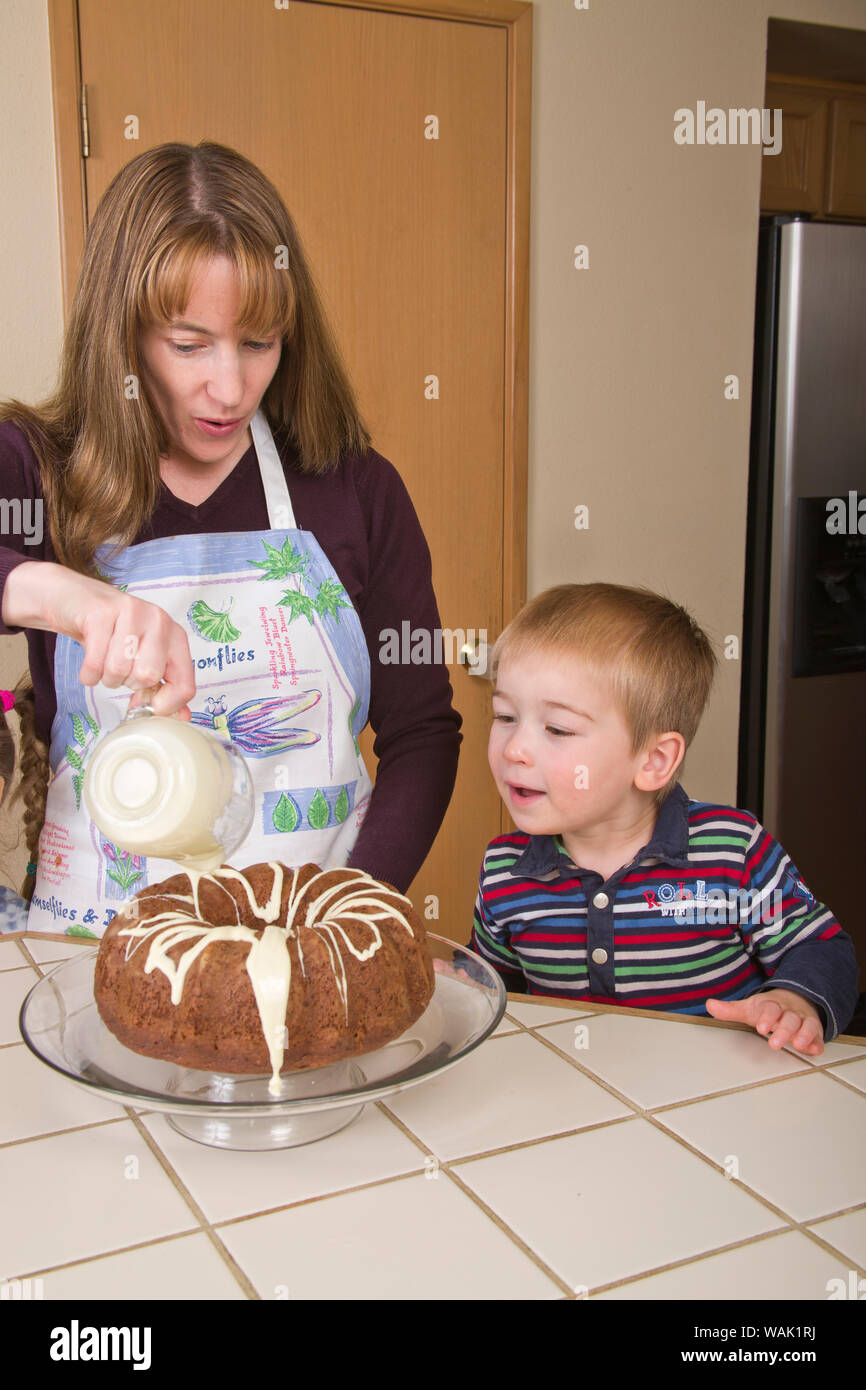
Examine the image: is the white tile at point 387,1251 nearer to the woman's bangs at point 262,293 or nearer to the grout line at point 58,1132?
the grout line at point 58,1132

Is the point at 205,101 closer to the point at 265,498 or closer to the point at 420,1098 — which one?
the point at 265,498

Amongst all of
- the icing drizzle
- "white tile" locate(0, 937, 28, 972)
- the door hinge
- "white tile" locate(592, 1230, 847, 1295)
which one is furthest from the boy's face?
the door hinge

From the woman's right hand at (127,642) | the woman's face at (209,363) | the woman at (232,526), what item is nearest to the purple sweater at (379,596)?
the woman at (232,526)

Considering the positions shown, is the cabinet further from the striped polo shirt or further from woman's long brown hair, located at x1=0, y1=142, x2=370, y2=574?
the striped polo shirt

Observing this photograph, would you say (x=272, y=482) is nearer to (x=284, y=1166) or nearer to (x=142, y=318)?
(x=142, y=318)

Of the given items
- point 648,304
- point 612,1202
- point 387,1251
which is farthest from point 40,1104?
point 648,304

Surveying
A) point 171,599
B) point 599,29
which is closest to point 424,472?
point 599,29

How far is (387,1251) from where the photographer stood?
0.69 meters

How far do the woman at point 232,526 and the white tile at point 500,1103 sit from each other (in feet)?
1.55

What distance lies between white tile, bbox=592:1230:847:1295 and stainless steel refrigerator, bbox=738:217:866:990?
199 cm

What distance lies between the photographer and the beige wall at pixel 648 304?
2408mm

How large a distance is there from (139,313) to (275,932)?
753 millimetres

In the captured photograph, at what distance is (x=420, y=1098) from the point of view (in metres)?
0.87

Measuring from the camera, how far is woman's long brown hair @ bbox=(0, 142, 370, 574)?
1.25 m
